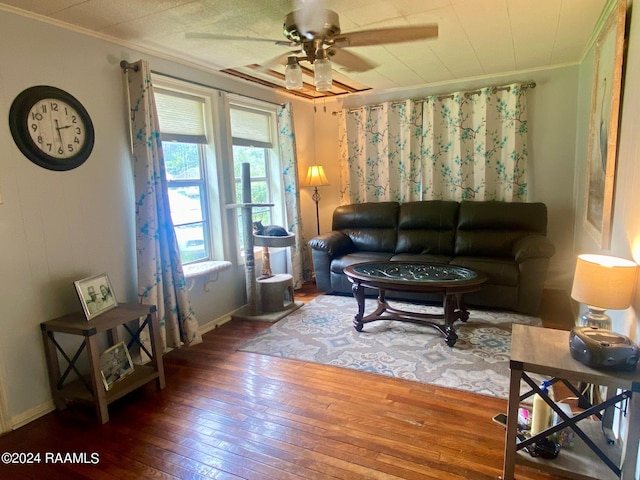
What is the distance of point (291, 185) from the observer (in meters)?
4.60

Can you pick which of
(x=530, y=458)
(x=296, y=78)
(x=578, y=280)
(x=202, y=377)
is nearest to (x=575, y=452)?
(x=530, y=458)

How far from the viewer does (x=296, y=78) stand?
2.28 m

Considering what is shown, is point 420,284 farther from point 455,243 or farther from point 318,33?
point 318,33

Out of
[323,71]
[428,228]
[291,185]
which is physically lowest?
[428,228]

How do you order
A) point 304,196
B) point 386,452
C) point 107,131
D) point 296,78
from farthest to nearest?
point 304,196
point 107,131
point 296,78
point 386,452

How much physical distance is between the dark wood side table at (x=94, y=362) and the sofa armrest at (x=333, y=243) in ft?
7.01

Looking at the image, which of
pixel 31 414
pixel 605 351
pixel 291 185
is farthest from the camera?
pixel 291 185

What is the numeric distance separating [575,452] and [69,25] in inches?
143

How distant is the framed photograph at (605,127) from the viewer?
198cm

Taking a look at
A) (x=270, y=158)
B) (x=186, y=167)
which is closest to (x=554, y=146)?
(x=270, y=158)

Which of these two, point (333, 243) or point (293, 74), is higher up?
point (293, 74)

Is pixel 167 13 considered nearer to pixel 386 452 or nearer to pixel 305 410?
pixel 305 410

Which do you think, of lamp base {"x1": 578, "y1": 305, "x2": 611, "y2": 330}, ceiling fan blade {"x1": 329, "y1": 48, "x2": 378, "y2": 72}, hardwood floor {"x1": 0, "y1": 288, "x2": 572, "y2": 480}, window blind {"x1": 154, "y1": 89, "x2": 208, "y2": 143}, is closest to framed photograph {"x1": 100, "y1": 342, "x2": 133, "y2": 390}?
hardwood floor {"x1": 0, "y1": 288, "x2": 572, "y2": 480}

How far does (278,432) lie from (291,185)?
3.10 metres
